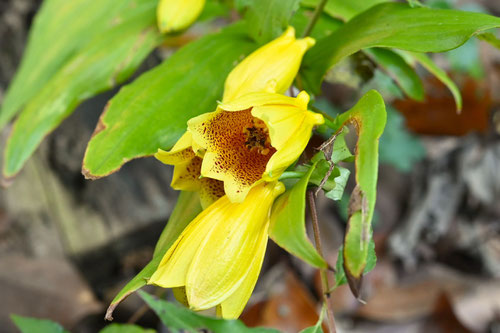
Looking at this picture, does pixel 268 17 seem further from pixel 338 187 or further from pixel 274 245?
pixel 274 245

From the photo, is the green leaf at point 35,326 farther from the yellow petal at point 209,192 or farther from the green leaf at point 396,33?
the green leaf at point 396,33

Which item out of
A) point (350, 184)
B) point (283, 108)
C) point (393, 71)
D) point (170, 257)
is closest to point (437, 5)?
point (350, 184)

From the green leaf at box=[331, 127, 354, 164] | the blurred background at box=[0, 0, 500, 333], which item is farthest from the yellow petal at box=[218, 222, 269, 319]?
the blurred background at box=[0, 0, 500, 333]

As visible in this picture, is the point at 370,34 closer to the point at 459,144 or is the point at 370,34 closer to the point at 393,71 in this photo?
the point at 393,71

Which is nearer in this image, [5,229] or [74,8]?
[74,8]

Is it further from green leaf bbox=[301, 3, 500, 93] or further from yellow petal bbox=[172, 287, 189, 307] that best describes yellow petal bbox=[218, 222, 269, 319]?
green leaf bbox=[301, 3, 500, 93]

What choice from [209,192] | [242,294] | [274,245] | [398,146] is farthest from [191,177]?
[398,146]

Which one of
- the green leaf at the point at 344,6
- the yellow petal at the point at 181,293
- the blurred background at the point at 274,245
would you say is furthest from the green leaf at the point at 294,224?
the blurred background at the point at 274,245
